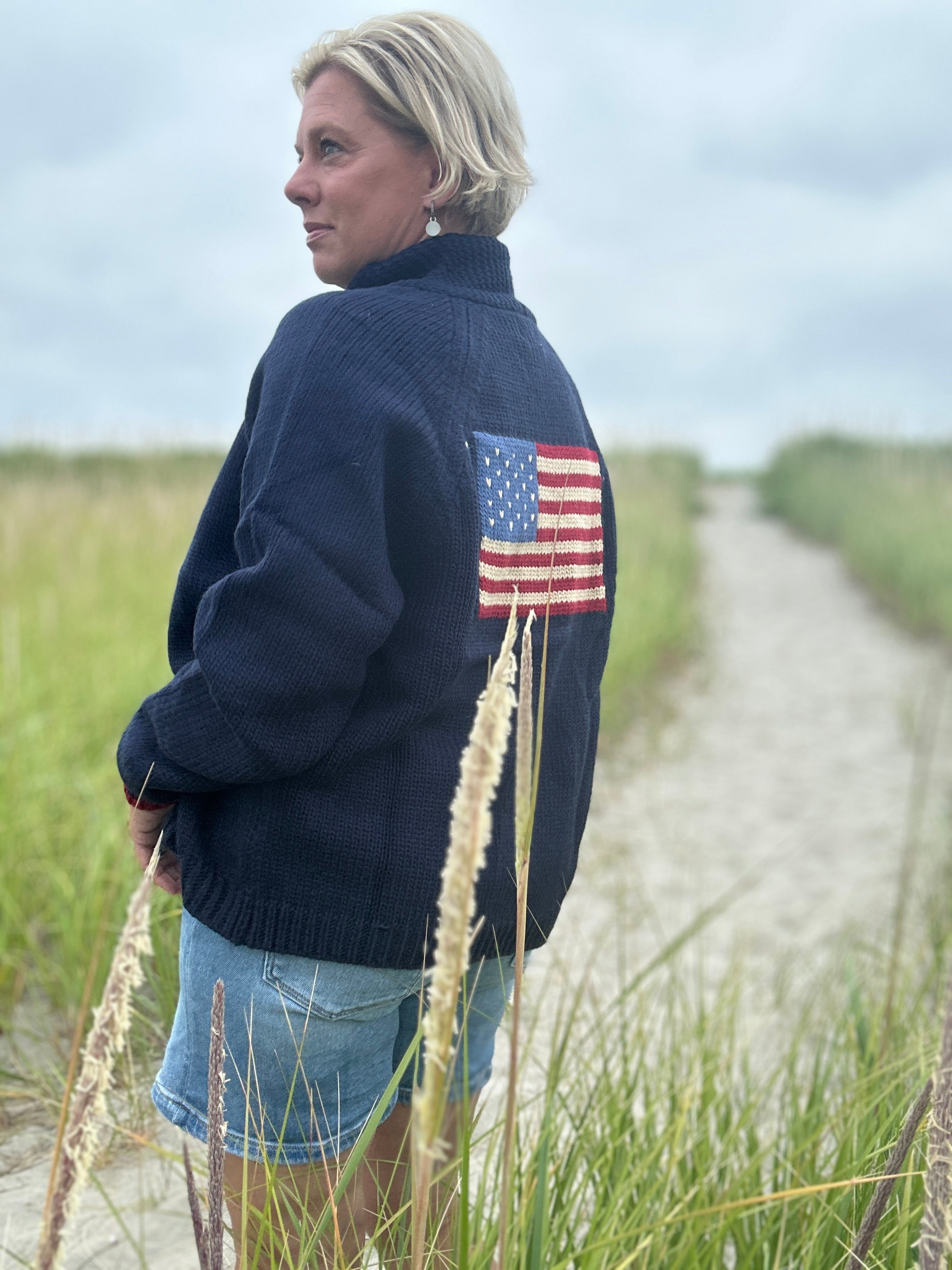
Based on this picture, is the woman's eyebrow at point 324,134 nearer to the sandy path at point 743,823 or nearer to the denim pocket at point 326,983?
the denim pocket at point 326,983

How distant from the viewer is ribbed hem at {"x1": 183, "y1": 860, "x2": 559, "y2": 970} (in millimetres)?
1202

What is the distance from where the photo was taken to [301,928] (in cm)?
120

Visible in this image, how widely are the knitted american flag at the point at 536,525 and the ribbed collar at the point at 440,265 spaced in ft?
0.71

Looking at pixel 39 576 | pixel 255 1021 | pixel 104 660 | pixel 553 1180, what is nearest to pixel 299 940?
pixel 255 1021

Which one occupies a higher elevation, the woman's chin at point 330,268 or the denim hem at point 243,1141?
the woman's chin at point 330,268

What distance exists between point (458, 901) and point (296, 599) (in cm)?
62

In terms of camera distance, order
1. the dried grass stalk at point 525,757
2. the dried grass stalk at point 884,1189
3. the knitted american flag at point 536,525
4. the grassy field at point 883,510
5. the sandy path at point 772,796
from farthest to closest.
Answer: the grassy field at point 883,510 → the sandy path at point 772,796 → the knitted american flag at point 536,525 → the dried grass stalk at point 884,1189 → the dried grass stalk at point 525,757

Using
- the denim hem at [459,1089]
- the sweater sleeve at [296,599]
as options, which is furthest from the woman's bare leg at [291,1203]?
the sweater sleeve at [296,599]

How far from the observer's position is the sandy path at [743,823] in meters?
1.96

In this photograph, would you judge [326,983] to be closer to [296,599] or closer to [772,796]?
[296,599]

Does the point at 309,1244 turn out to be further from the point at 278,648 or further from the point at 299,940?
the point at 278,648

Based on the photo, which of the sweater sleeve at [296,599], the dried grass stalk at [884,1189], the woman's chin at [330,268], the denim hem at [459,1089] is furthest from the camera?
the denim hem at [459,1089]

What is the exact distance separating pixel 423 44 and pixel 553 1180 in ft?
4.64

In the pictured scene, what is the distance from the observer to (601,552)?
1.49 metres
